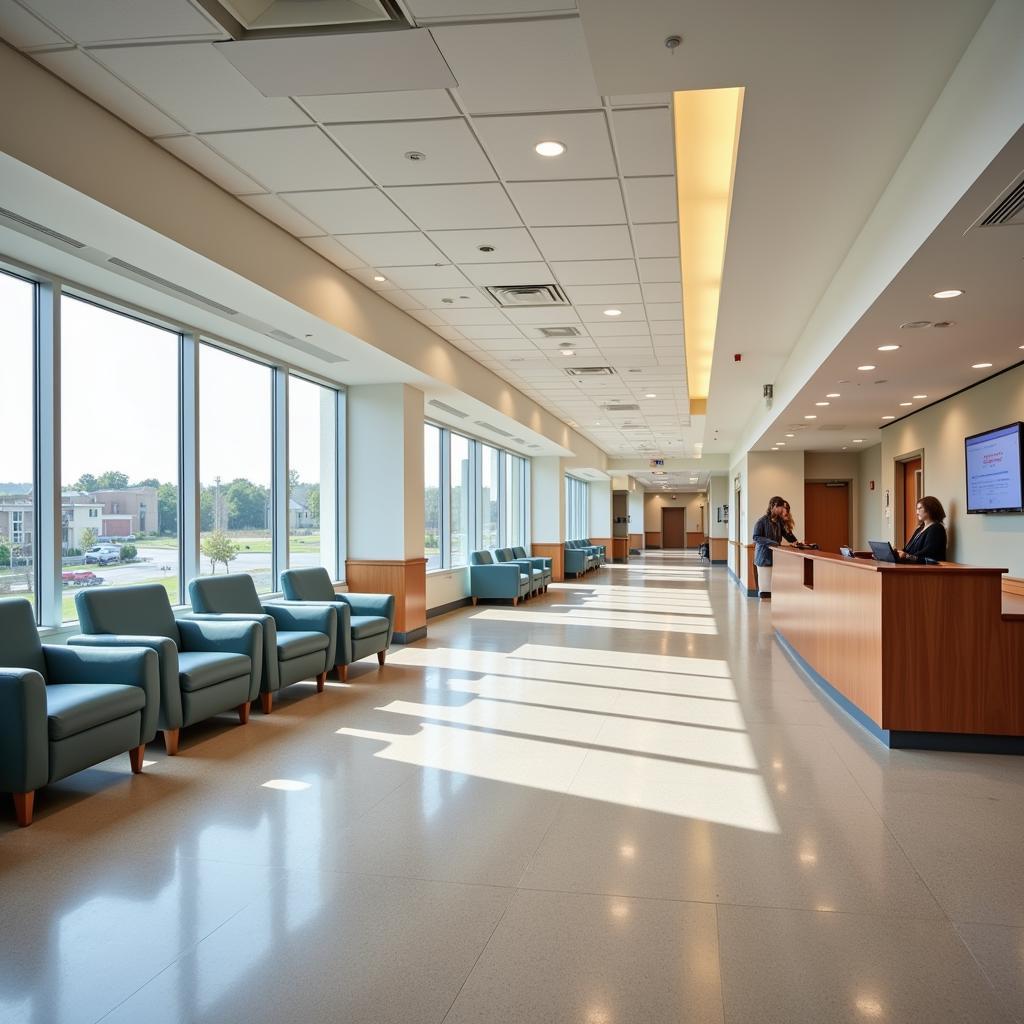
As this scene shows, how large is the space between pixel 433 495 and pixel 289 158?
8.79 m

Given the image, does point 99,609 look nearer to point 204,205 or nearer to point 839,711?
point 204,205

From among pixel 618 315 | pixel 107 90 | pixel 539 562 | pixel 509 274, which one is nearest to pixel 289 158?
pixel 107 90

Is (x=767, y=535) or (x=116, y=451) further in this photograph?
(x=767, y=535)

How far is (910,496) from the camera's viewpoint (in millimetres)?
11164

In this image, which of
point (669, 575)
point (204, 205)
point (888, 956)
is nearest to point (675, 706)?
point (888, 956)

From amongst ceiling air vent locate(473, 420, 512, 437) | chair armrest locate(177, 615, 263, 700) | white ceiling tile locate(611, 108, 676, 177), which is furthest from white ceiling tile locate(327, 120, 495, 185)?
ceiling air vent locate(473, 420, 512, 437)

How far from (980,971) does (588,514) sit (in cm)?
2541

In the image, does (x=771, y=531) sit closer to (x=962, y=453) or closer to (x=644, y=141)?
(x=962, y=453)

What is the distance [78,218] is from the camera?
4406mm

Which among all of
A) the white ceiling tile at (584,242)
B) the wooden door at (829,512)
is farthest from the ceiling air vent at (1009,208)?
the wooden door at (829,512)

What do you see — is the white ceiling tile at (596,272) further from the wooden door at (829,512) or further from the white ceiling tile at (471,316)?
the wooden door at (829,512)

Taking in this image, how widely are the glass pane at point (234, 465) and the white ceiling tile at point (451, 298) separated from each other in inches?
72.4

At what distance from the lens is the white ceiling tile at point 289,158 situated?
4473 millimetres

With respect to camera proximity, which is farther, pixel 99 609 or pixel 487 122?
pixel 99 609
